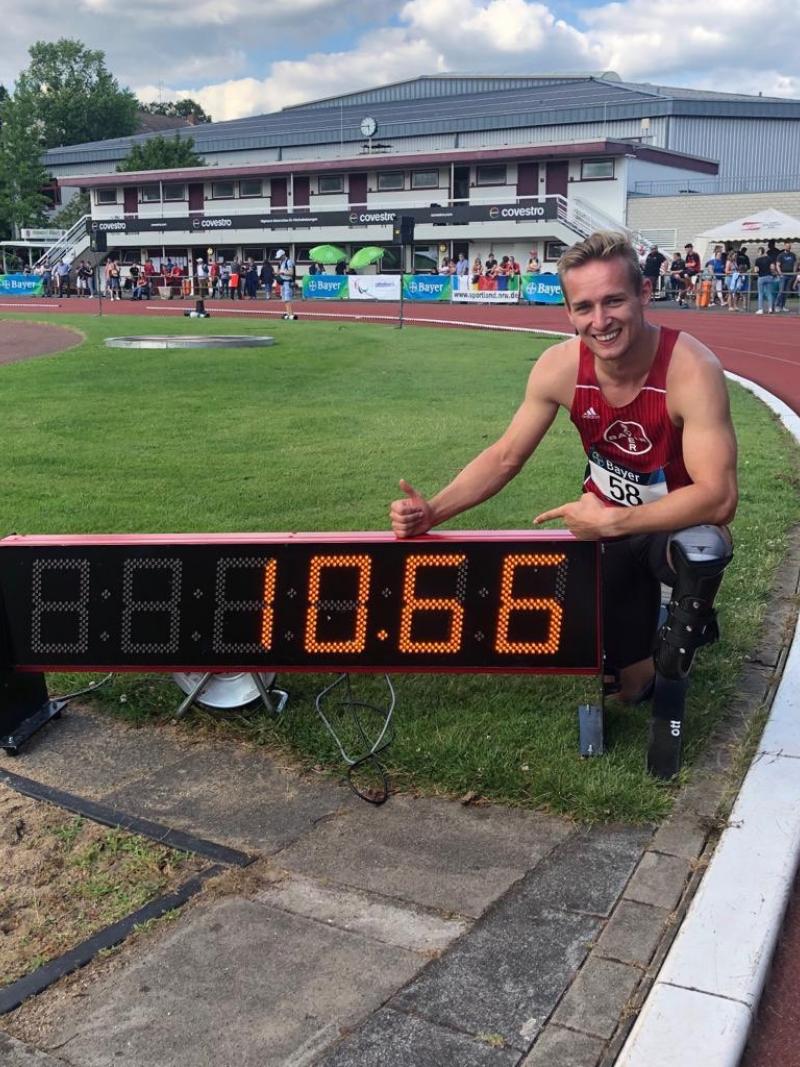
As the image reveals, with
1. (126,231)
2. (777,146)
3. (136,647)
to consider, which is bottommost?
(136,647)

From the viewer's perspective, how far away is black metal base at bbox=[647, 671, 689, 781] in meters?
3.83

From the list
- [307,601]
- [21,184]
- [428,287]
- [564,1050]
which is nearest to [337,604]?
[307,601]

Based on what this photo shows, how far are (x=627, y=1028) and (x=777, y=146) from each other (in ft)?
231

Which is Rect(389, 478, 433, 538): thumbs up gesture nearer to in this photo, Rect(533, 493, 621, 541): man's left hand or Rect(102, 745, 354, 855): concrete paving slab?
Rect(533, 493, 621, 541): man's left hand

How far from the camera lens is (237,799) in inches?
150

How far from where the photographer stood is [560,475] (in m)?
8.82

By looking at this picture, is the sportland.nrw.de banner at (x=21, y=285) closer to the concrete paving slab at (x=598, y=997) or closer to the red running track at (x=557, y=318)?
the red running track at (x=557, y=318)

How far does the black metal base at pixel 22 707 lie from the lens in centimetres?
425

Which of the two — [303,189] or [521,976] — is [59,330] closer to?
[521,976]

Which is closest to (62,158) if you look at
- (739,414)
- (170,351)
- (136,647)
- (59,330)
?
(59,330)

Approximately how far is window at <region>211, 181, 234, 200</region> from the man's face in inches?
2505

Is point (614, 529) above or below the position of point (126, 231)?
below

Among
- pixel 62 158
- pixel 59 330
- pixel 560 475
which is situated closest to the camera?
pixel 560 475

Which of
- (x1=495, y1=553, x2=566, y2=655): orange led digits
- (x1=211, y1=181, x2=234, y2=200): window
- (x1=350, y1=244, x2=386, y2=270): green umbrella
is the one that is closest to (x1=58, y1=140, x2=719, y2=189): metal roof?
(x1=211, y1=181, x2=234, y2=200): window
